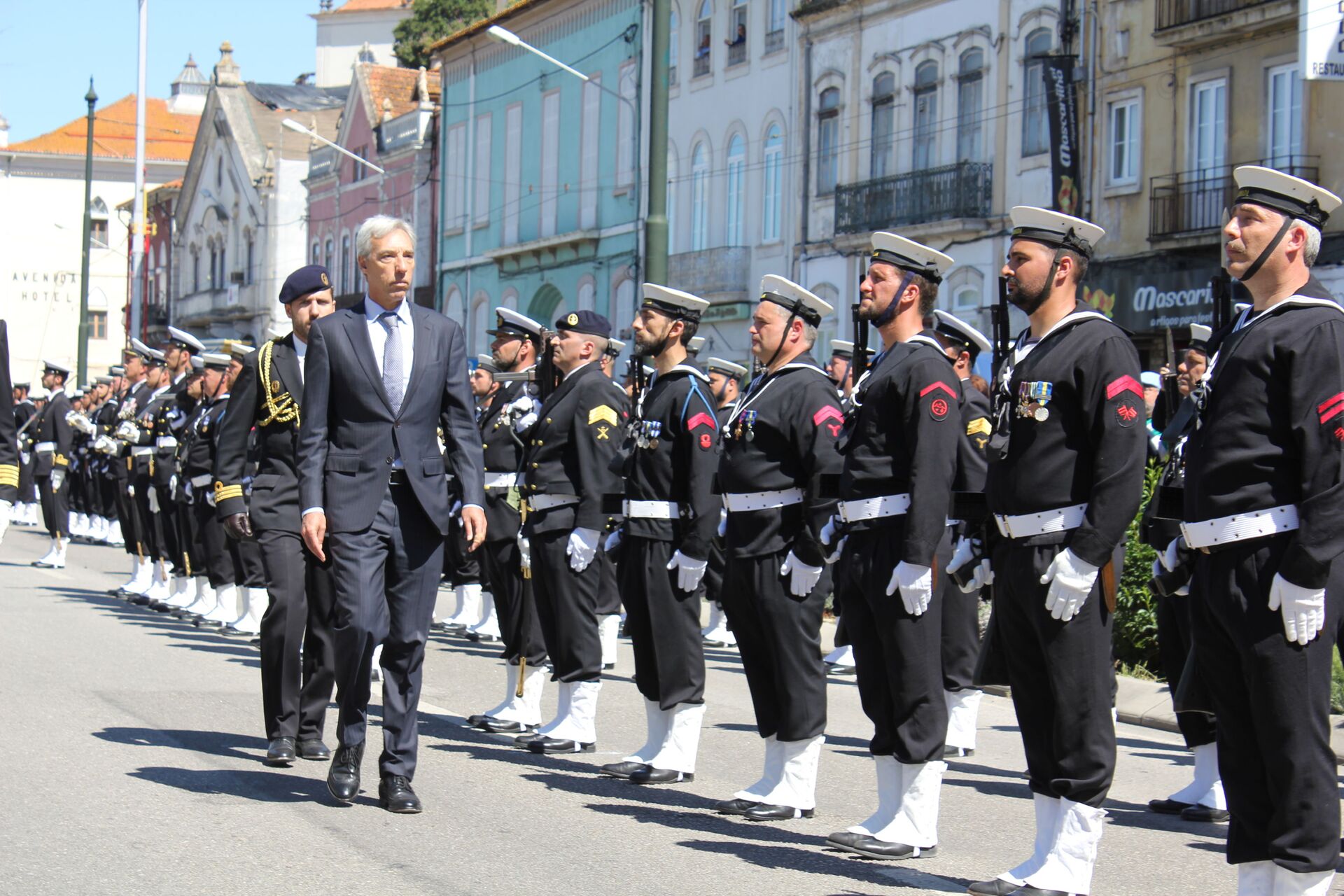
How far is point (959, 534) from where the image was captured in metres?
9.53

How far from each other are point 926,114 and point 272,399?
22.6 meters

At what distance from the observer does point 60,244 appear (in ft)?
294

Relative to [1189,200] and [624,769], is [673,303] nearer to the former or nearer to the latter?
[624,769]

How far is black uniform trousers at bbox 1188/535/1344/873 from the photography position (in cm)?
512

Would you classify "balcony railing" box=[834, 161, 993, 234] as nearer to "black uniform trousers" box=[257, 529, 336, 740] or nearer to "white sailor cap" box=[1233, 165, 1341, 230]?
"black uniform trousers" box=[257, 529, 336, 740]

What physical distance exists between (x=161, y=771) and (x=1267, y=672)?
192 inches

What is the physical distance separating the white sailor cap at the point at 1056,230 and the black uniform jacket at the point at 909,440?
29.0 inches

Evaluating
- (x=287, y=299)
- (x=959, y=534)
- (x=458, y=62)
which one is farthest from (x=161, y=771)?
(x=458, y=62)

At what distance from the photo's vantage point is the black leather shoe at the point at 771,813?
7.59m

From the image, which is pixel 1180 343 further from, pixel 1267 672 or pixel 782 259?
pixel 782 259

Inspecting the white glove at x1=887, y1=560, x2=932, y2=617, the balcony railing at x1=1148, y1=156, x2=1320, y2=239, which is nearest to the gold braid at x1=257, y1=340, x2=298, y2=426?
the white glove at x1=887, y1=560, x2=932, y2=617

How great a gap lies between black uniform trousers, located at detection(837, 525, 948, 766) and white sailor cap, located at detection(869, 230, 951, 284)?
1.01m

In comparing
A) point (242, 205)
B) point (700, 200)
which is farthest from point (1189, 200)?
point (242, 205)

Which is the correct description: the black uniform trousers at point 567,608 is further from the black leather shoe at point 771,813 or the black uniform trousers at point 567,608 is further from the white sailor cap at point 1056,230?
the white sailor cap at point 1056,230
